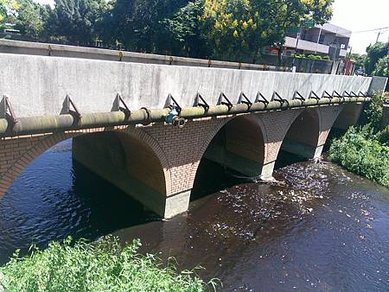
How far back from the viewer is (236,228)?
12836mm

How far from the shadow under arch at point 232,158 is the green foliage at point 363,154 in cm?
824

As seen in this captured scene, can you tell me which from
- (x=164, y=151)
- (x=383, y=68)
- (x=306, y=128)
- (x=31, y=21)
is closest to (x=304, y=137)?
(x=306, y=128)

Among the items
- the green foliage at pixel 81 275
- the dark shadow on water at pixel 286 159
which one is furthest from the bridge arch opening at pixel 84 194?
the dark shadow on water at pixel 286 159

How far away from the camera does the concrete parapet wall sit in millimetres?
7242

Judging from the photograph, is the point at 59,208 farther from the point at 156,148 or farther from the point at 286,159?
the point at 286,159

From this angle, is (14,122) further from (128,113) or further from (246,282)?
(246,282)

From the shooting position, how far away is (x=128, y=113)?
9078 mm

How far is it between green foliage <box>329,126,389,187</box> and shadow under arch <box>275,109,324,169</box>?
5.27 feet

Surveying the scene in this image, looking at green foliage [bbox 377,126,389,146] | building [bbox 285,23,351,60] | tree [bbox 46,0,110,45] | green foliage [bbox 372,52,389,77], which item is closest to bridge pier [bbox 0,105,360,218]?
green foliage [bbox 377,126,389,146]

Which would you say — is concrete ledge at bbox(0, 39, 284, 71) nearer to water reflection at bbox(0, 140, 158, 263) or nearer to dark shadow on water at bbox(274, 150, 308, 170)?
water reflection at bbox(0, 140, 158, 263)

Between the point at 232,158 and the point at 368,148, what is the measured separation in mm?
10915

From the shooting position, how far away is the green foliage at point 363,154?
20.8 meters

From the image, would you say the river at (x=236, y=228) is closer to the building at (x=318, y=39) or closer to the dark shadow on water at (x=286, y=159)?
the dark shadow on water at (x=286, y=159)

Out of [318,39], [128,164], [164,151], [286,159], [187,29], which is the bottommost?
[286,159]
